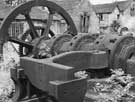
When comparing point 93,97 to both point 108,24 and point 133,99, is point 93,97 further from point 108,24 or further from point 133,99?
point 108,24

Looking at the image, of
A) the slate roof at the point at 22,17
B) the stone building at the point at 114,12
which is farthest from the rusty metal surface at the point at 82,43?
the stone building at the point at 114,12

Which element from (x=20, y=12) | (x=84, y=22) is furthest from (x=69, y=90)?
(x=84, y=22)

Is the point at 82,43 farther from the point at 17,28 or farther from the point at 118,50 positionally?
the point at 17,28

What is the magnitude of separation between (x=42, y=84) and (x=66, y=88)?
343 mm

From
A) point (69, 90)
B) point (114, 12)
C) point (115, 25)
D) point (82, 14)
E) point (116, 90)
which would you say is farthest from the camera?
point (114, 12)

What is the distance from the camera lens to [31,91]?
278 centimetres

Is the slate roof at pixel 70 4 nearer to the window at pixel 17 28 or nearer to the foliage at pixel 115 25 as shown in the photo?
the foliage at pixel 115 25

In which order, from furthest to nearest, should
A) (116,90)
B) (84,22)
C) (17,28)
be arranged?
(84,22), (17,28), (116,90)

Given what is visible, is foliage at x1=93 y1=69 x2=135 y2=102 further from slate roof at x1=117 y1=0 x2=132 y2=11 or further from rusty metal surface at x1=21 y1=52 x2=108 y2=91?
slate roof at x1=117 y1=0 x2=132 y2=11

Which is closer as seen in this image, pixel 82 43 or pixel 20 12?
pixel 82 43

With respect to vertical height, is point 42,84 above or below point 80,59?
below

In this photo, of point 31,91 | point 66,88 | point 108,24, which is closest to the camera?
point 66,88

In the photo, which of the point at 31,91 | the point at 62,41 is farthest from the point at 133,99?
the point at 62,41

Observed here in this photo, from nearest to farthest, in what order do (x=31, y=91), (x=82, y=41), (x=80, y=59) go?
(x=80, y=59) → (x=31, y=91) → (x=82, y=41)
